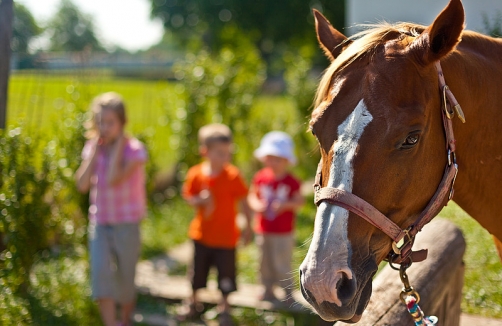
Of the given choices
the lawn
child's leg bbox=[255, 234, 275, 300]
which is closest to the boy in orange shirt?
child's leg bbox=[255, 234, 275, 300]

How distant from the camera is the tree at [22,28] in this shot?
446 cm

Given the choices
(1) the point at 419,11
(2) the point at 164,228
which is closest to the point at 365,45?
(1) the point at 419,11

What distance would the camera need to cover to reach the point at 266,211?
461 centimetres

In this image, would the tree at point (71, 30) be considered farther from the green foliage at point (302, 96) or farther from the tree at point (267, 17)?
the tree at point (267, 17)

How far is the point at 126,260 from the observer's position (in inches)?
161

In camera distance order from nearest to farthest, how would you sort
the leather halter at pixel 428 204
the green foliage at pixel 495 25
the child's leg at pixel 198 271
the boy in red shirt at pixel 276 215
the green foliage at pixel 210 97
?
the leather halter at pixel 428 204 < the green foliage at pixel 495 25 < the child's leg at pixel 198 271 < the boy in red shirt at pixel 276 215 < the green foliage at pixel 210 97

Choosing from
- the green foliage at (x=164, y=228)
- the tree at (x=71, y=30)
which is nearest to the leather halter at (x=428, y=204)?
the tree at (x=71, y=30)

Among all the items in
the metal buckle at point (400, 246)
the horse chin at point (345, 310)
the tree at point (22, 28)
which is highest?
the tree at point (22, 28)

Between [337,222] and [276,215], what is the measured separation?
2.92 meters

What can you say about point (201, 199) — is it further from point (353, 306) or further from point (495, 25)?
point (353, 306)

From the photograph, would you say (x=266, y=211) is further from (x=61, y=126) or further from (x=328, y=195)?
(x=328, y=195)

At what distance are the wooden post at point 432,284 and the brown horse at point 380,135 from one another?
0.55m

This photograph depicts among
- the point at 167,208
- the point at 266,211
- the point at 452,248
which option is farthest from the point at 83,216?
the point at 452,248

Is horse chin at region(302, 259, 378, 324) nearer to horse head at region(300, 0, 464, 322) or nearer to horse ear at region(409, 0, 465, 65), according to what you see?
horse head at region(300, 0, 464, 322)
